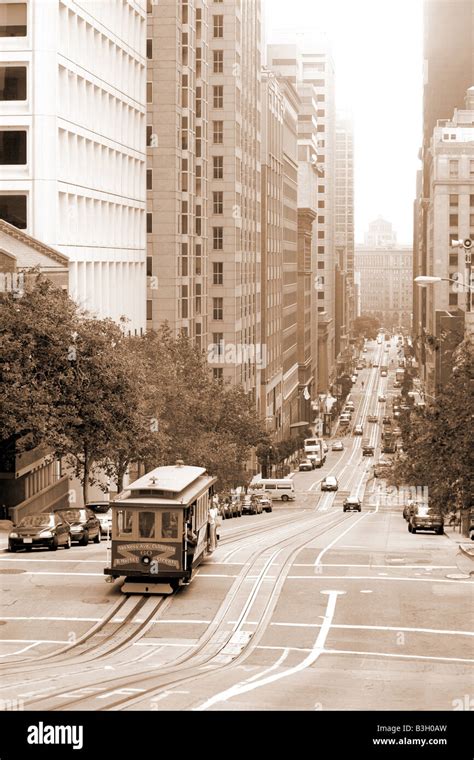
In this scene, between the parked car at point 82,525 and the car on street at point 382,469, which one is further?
the car on street at point 382,469

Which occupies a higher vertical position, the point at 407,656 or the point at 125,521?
the point at 125,521

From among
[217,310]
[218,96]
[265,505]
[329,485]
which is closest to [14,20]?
[265,505]

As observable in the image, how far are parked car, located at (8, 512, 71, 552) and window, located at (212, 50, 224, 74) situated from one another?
7867cm

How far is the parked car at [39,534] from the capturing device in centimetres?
3869

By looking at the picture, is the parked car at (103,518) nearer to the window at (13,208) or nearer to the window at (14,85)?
the window at (13,208)

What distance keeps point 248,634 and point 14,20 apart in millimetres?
43572

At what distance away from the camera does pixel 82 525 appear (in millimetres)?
43000

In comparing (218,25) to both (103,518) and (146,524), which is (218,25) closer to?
(103,518)

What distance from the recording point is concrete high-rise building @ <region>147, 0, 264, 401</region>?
3674 inches

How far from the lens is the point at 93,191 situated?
234 feet

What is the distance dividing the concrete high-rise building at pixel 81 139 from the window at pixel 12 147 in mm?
49

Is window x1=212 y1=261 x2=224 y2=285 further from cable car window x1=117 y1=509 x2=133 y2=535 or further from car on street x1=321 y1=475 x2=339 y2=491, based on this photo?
cable car window x1=117 y1=509 x2=133 y2=535

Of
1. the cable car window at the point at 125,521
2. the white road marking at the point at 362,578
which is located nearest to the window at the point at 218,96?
the white road marking at the point at 362,578

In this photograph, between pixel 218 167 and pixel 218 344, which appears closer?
pixel 218 344
